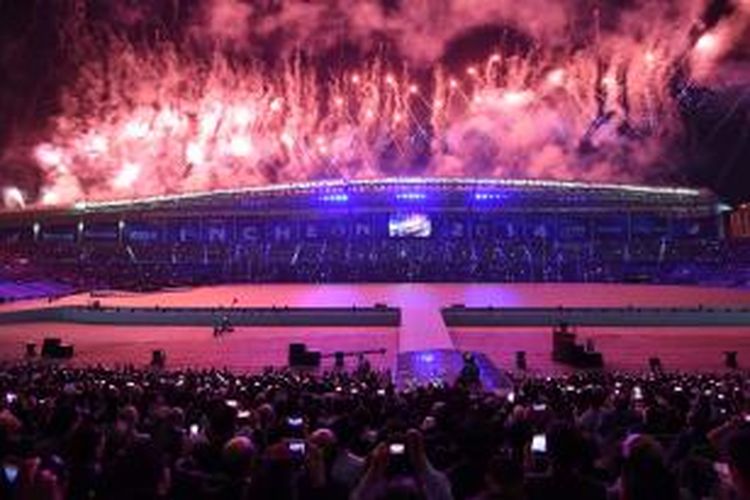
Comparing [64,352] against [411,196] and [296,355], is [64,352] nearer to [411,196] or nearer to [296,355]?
[296,355]

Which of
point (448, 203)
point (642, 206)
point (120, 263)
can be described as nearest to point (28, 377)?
point (120, 263)

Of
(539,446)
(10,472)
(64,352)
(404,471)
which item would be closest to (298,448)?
(404,471)

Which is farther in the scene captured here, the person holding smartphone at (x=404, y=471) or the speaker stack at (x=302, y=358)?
the speaker stack at (x=302, y=358)

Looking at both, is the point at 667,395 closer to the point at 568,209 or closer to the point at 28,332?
the point at 28,332

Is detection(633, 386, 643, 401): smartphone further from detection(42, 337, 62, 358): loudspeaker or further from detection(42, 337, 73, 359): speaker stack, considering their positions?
detection(42, 337, 62, 358): loudspeaker

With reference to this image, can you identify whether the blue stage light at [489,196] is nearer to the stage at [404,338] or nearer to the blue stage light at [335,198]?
the blue stage light at [335,198]

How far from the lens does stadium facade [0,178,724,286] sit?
92.8 meters

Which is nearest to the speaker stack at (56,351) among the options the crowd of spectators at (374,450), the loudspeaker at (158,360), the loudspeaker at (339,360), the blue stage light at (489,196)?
the loudspeaker at (158,360)

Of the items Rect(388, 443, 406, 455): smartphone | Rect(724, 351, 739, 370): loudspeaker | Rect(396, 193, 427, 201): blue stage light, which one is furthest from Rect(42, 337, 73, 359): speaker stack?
Rect(396, 193, 427, 201): blue stage light

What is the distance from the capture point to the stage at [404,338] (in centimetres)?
3356

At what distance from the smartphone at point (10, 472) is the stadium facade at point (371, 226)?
3231 inches

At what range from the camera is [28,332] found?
145 ft

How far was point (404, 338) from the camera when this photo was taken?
118 feet

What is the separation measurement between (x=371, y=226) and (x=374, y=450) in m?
100
